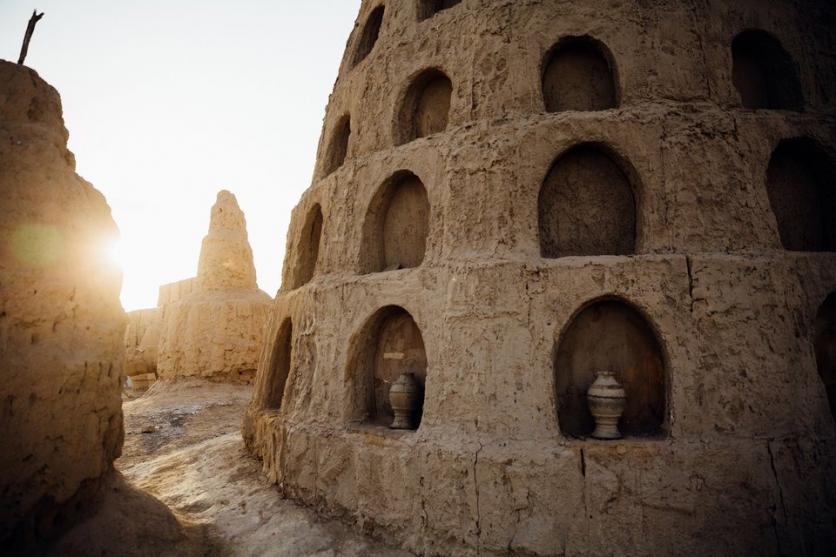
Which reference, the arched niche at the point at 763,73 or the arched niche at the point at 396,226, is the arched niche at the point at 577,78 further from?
the arched niche at the point at 396,226

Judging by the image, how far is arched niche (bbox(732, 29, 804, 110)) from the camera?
562cm

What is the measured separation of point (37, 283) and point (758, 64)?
8666 millimetres

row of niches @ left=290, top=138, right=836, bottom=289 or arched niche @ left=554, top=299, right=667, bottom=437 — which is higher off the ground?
row of niches @ left=290, top=138, right=836, bottom=289

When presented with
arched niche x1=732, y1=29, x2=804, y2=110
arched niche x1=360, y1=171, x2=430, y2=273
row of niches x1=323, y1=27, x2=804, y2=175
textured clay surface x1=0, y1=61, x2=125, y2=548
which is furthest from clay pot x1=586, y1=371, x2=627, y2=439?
textured clay surface x1=0, y1=61, x2=125, y2=548

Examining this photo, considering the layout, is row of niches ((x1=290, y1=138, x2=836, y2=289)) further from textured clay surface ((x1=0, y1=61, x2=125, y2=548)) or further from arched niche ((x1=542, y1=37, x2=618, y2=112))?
textured clay surface ((x1=0, y1=61, x2=125, y2=548))

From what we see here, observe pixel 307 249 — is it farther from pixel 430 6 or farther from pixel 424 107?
pixel 430 6

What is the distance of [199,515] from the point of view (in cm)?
538

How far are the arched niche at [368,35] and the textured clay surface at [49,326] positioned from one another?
16.8 feet

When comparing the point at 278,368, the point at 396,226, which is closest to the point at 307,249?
the point at 278,368

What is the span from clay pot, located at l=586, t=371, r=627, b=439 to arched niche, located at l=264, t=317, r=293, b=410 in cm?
497

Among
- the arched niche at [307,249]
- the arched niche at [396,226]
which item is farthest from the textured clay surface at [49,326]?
the arched niche at [307,249]

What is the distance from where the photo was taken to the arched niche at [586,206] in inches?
204

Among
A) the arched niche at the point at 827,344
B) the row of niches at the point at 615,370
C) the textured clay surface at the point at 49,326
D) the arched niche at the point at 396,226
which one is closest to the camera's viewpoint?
the textured clay surface at the point at 49,326

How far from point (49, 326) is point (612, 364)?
17.9 feet
